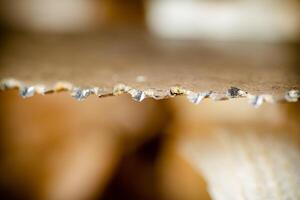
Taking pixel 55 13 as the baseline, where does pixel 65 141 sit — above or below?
below

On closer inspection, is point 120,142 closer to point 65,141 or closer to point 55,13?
point 65,141

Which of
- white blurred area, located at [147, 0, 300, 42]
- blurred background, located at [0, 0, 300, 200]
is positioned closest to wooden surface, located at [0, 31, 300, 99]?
blurred background, located at [0, 0, 300, 200]

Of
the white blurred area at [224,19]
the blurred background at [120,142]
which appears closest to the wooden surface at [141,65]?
the blurred background at [120,142]

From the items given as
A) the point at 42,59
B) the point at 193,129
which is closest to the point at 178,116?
the point at 193,129

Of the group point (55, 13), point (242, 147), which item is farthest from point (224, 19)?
point (242, 147)

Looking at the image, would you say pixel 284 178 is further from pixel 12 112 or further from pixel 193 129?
pixel 12 112

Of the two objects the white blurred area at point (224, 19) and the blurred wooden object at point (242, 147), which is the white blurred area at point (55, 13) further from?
the blurred wooden object at point (242, 147)

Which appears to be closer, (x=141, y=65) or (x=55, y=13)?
(x=141, y=65)

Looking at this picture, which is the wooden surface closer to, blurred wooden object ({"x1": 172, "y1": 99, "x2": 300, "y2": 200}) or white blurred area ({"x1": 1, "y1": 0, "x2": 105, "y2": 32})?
blurred wooden object ({"x1": 172, "y1": 99, "x2": 300, "y2": 200})
